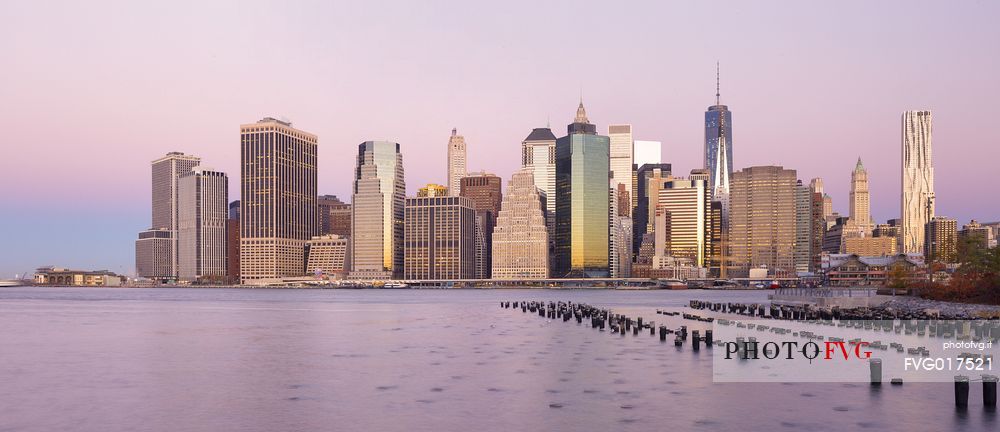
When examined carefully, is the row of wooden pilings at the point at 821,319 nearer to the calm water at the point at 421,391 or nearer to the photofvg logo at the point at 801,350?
the calm water at the point at 421,391

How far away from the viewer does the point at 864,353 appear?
49.8 meters

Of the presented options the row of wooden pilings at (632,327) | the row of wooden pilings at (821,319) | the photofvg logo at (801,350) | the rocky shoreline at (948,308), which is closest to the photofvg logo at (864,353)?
the photofvg logo at (801,350)

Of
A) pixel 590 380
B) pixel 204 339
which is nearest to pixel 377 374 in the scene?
pixel 590 380

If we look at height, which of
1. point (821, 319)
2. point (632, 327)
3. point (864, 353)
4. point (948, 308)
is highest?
point (864, 353)

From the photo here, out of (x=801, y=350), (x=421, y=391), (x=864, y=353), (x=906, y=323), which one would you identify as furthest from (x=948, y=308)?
(x=421, y=391)

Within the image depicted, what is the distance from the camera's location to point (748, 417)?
3259 centimetres

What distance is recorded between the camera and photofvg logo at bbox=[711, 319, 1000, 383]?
41.8 meters

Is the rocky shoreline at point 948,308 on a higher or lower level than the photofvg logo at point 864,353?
lower

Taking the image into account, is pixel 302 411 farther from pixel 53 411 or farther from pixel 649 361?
pixel 649 361

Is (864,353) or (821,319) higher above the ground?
(864,353)

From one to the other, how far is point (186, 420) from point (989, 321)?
58.1 m

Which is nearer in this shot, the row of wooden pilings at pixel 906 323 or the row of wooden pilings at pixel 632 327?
the row of wooden pilings at pixel 906 323

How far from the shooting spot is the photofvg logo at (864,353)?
137ft

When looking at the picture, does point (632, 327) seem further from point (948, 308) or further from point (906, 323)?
point (948, 308)
